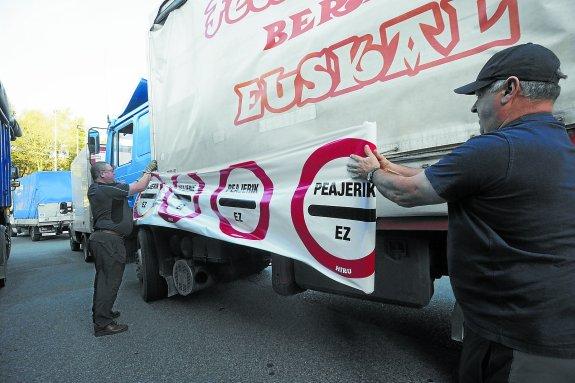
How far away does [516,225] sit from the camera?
4.11ft

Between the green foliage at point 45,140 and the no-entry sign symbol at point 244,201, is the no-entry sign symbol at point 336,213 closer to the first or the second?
the no-entry sign symbol at point 244,201

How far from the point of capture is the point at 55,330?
407cm

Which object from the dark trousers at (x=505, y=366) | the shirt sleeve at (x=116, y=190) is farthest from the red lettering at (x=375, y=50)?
the shirt sleeve at (x=116, y=190)

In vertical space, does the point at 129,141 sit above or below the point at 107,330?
above

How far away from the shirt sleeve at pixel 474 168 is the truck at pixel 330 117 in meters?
0.64

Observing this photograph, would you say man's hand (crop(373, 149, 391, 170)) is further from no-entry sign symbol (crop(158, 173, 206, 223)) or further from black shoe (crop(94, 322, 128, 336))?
black shoe (crop(94, 322, 128, 336))

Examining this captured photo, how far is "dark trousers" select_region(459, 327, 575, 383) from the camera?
120cm

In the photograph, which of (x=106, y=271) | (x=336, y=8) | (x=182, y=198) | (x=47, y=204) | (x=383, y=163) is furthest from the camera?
(x=47, y=204)

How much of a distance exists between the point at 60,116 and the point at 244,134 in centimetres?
3988

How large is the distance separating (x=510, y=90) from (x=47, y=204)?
59.0ft

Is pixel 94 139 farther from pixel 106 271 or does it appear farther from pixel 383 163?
pixel 383 163

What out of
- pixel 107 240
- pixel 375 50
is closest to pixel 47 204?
pixel 107 240

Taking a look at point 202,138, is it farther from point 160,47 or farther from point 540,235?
point 540,235

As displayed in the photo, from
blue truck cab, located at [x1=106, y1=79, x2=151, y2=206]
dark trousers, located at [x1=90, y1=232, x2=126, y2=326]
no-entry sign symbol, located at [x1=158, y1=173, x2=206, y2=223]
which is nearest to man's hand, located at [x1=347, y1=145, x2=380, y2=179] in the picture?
no-entry sign symbol, located at [x1=158, y1=173, x2=206, y2=223]
